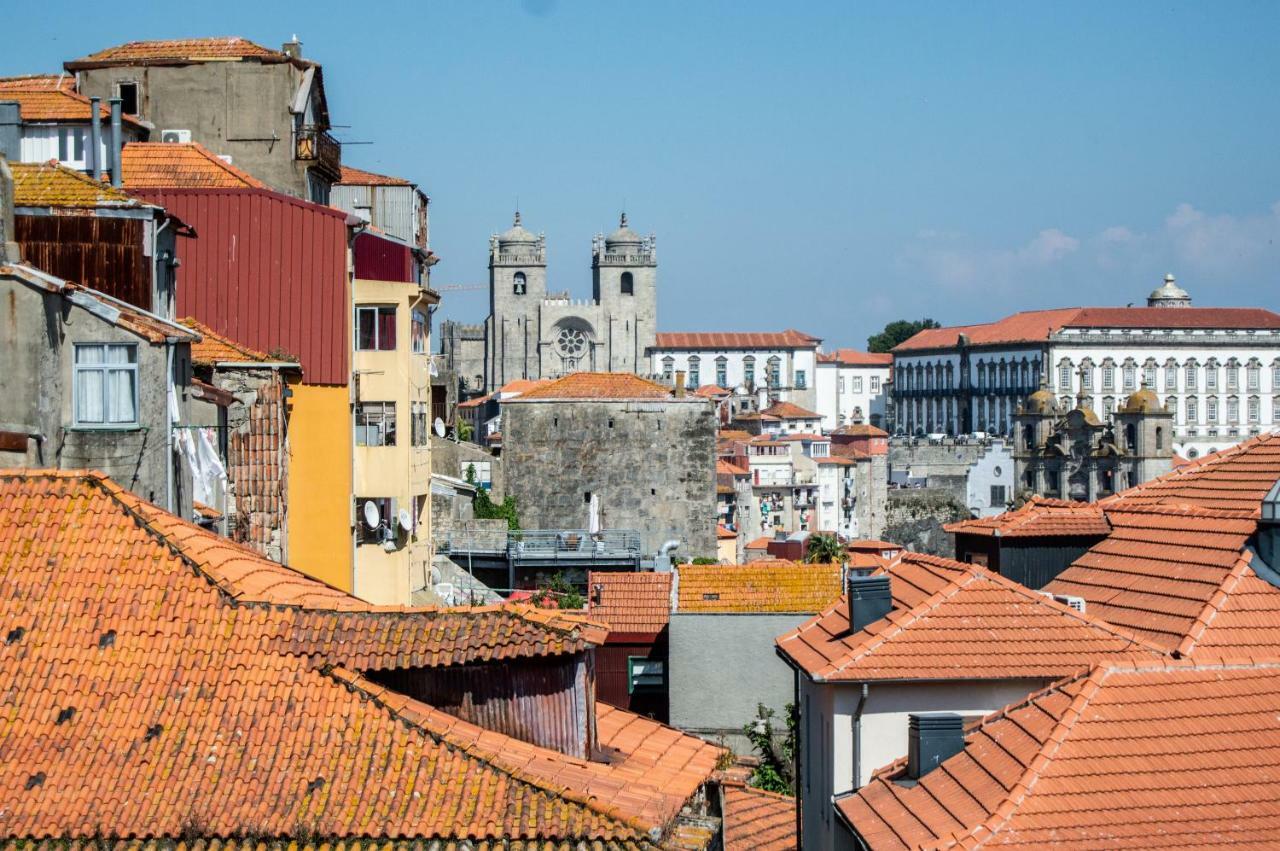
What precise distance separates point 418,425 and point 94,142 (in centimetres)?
787

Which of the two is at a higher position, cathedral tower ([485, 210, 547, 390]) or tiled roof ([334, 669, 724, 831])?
cathedral tower ([485, 210, 547, 390])

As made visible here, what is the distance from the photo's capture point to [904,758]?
14.1 metres

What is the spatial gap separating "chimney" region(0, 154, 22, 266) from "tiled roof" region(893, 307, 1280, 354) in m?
130

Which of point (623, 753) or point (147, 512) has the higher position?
point (147, 512)

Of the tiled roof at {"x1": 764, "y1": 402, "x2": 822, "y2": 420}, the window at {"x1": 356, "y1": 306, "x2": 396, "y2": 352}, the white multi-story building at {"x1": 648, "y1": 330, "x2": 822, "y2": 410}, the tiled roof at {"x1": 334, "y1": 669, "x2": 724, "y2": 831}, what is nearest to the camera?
the tiled roof at {"x1": 334, "y1": 669, "x2": 724, "y2": 831}

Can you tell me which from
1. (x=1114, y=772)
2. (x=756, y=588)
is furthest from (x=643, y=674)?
(x=1114, y=772)

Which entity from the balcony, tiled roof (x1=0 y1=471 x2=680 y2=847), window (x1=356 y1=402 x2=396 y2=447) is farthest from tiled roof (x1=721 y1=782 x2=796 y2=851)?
the balcony

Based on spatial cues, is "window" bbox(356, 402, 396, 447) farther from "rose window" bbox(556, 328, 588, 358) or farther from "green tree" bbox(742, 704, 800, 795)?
"rose window" bbox(556, 328, 588, 358)

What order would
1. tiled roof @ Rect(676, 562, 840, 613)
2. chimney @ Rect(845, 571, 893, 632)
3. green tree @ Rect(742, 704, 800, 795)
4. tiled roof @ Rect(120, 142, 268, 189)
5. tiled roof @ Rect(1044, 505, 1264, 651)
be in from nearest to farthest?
tiled roof @ Rect(1044, 505, 1264, 651) → chimney @ Rect(845, 571, 893, 632) → tiled roof @ Rect(120, 142, 268, 189) → green tree @ Rect(742, 704, 800, 795) → tiled roof @ Rect(676, 562, 840, 613)

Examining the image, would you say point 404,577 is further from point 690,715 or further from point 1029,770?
point 1029,770

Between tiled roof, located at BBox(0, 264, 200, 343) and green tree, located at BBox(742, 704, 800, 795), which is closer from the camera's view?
tiled roof, located at BBox(0, 264, 200, 343)

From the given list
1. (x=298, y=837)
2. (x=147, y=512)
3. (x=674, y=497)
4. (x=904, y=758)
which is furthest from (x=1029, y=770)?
(x=674, y=497)

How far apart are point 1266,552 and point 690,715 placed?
13.2 m

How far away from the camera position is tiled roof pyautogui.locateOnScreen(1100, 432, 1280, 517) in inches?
641
